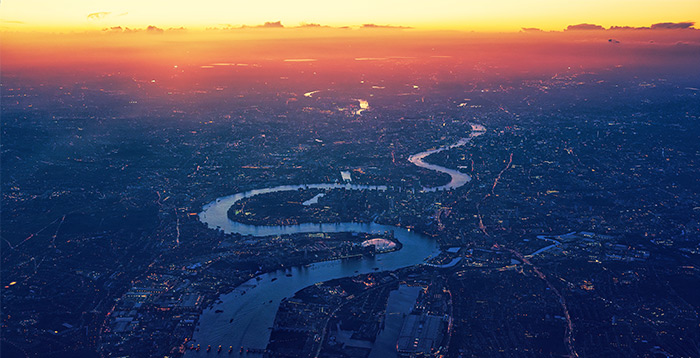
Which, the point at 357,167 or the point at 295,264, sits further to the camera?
the point at 357,167

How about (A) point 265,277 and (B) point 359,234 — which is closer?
(A) point 265,277

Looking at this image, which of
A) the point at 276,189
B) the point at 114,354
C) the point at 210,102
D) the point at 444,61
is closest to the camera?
the point at 114,354

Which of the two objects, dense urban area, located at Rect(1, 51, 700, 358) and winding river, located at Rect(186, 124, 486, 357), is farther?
dense urban area, located at Rect(1, 51, 700, 358)

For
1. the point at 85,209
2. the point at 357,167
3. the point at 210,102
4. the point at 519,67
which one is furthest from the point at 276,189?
the point at 519,67

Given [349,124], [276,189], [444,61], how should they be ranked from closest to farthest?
1. [276,189]
2. [349,124]
3. [444,61]

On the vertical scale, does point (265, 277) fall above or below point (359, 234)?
below

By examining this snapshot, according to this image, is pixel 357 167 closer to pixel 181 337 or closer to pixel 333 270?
pixel 333 270

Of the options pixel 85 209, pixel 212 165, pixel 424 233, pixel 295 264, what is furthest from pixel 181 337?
Answer: pixel 212 165

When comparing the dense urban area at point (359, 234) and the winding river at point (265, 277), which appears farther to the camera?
the dense urban area at point (359, 234)
